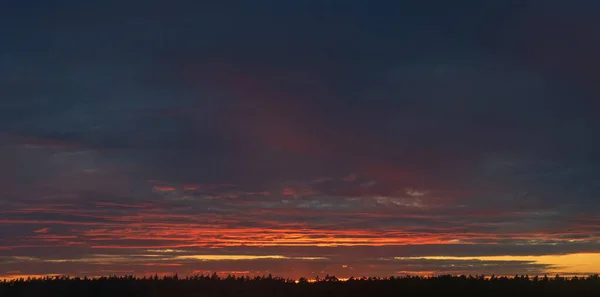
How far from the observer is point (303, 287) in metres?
43.1

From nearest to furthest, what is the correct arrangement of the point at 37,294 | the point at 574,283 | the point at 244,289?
1. the point at 574,283
2. the point at 244,289
3. the point at 37,294

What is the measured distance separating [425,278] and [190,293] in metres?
12.6

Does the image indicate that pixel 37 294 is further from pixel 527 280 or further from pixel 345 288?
pixel 527 280

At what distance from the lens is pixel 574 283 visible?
40.6 metres

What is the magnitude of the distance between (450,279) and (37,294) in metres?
23.3

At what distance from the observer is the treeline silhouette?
4050 centimetres

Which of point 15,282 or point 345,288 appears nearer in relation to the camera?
point 345,288

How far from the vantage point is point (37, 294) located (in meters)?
46.2

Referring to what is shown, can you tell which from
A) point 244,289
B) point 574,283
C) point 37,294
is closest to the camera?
point 574,283

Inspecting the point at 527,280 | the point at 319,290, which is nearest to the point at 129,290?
the point at 319,290

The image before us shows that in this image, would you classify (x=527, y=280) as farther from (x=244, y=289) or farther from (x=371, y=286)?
(x=244, y=289)

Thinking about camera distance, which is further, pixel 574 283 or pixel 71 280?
pixel 71 280

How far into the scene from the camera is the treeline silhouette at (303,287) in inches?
1594

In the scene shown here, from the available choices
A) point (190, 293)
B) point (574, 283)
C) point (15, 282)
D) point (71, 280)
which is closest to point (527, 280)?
point (574, 283)
